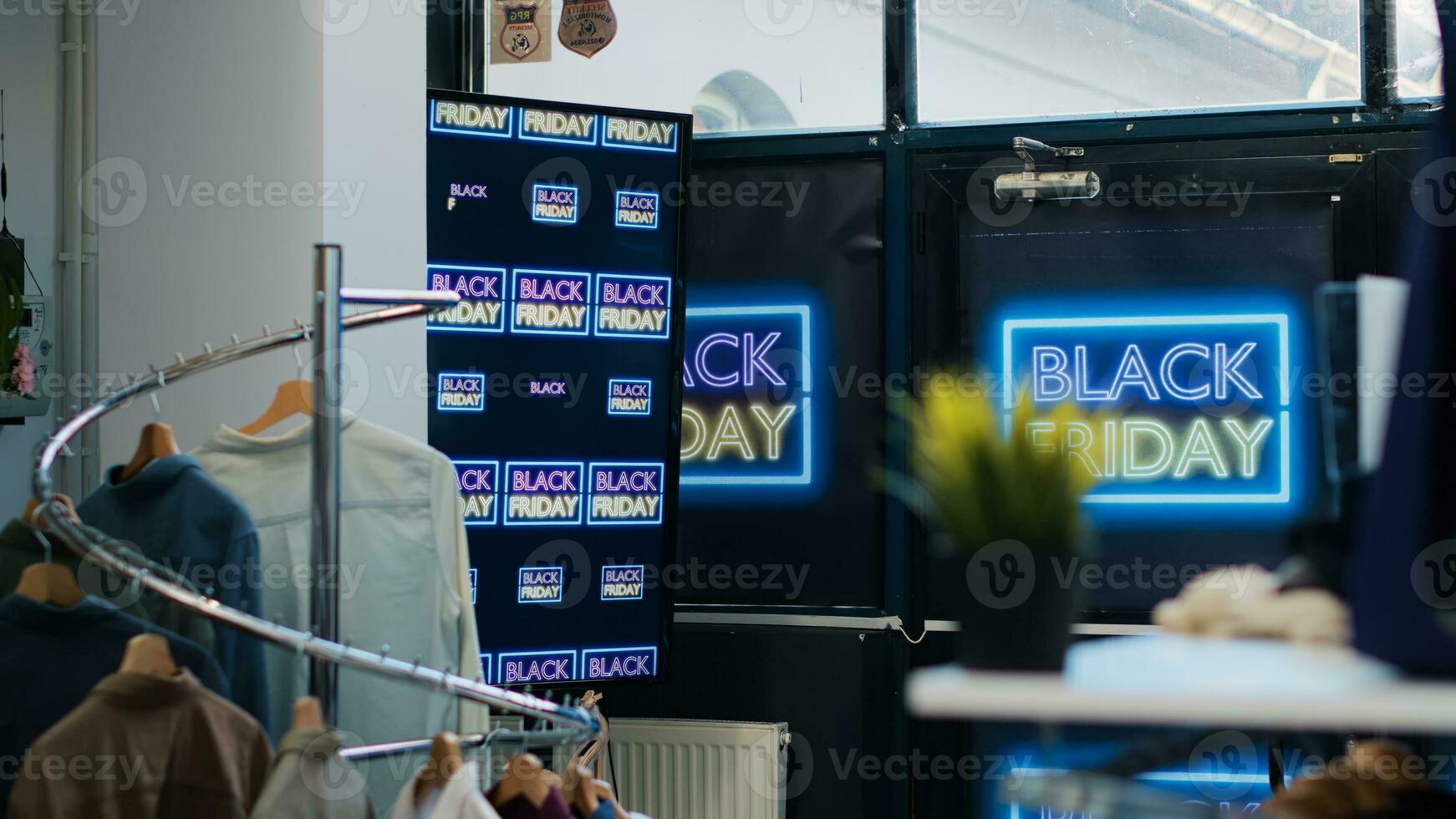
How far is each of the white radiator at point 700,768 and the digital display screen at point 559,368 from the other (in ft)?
1.25

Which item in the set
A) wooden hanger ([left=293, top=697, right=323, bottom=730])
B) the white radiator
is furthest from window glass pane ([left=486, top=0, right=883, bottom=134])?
wooden hanger ([left=293, top=697, right=323, bottom=730])

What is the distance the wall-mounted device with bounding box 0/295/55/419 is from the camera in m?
2.89

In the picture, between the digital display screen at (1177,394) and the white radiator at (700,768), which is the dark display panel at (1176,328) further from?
the white radiator at (700,768)

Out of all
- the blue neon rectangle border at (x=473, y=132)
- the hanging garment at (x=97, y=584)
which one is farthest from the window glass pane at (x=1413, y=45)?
the hanging garment at (x=97, y=584)

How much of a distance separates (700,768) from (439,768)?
2.16 m

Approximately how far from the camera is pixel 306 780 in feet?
5.74

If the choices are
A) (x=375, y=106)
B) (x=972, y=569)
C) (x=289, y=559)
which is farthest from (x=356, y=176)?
(x=972, y=569)

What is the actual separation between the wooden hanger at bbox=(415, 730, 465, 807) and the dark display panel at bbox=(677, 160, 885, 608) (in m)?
2.30

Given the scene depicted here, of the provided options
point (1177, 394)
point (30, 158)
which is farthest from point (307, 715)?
point (1177, 394)

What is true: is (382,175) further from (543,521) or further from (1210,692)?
(1210,692)

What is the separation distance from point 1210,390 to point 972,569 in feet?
8.67

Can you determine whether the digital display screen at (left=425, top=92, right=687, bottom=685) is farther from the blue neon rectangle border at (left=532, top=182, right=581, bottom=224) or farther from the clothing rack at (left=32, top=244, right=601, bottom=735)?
the clothing rack at (left=32, top=244, right=601, bottom=735)

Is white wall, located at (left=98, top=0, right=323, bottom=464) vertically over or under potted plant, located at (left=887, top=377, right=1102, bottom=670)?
over

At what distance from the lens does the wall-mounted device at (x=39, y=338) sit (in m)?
2.89
